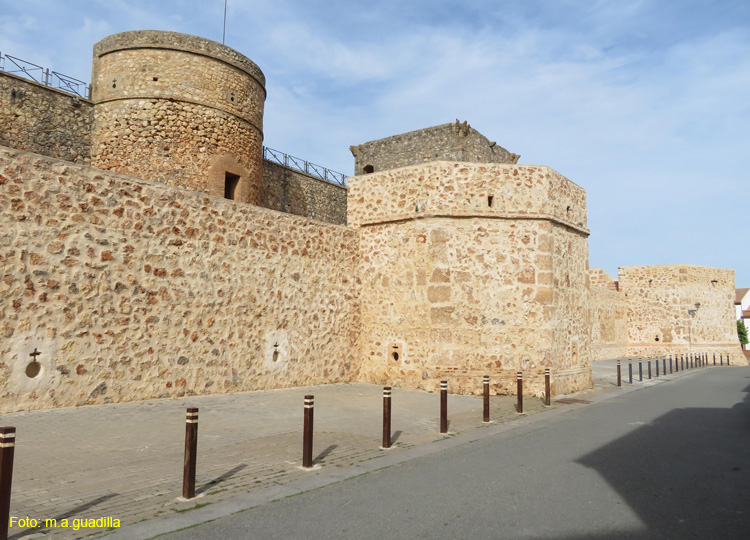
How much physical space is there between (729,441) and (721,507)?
3.50 metres

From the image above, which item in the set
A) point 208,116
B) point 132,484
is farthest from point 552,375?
point 208,116

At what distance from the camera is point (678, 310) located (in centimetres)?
3009

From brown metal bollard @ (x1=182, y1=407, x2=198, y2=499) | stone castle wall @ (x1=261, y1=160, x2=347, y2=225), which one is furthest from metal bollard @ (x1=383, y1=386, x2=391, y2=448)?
stone castle wall @ (x1=261, y1=160, x2=347, y2=225)

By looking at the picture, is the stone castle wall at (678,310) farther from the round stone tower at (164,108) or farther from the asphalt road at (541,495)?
the round stone tower at (164,108)

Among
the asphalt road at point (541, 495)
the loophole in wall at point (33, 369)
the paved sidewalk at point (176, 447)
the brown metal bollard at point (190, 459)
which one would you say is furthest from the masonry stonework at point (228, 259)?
the asphalt road at point (541, 495)

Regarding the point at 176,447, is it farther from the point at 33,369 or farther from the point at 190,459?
the point at 33,369

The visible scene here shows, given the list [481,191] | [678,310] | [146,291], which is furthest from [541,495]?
[678,310]

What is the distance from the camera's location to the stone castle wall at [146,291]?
25.4 feet

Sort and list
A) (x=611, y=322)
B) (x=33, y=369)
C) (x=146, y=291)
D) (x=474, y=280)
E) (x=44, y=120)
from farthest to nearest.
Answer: (x=611, y=322)
(x=44, y=120)
(x=474, y=280)
(x=146, y=291)
(x=33, y=369)

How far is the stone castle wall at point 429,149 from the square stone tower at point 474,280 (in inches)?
334

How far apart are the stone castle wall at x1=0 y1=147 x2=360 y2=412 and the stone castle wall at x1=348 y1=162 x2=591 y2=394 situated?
1.82 metres

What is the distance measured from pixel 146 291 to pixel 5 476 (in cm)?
609

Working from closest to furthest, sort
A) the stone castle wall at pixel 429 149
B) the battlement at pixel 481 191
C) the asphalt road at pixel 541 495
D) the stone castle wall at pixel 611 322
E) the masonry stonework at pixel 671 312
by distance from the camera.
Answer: the asphalt road at pixel 541 495
the battlement at pixel 481 191
the stone castle wall at pixel 429 149
the stone castle wall at pixel 611 322
the masonry stonework at pixel 671 312

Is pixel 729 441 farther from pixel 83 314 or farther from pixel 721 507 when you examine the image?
pixel 83 314
